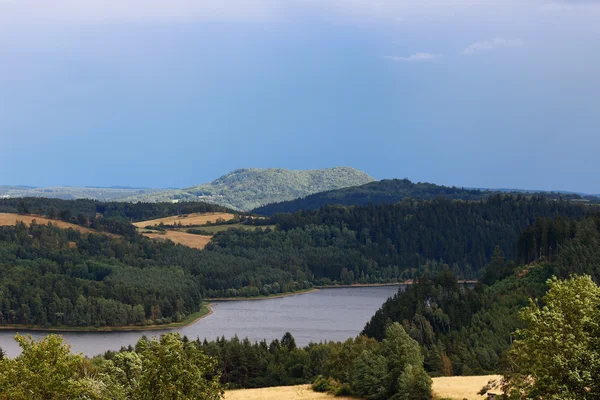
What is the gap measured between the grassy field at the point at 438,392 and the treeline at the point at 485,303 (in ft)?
56.1

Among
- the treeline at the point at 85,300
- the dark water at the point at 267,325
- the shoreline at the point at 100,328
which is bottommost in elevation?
the shoreline at the point at 100,328

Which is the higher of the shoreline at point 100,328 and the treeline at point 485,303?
the treeline at point 485,303

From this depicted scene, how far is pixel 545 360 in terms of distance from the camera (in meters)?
37.1

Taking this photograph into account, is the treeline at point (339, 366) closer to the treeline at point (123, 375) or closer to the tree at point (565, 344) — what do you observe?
the treeline at point (123, 375)

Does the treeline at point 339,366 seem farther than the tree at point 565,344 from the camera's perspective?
Yes

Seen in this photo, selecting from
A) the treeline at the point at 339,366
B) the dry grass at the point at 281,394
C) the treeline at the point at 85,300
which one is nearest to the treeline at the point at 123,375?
the treeline at the point at 339,366

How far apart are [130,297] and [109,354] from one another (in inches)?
3536

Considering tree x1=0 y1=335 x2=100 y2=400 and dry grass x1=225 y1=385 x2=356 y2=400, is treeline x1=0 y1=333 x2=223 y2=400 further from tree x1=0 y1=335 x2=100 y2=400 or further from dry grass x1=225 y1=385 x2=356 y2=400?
dry grass x1=225 y1=385 x2=356 y2=400

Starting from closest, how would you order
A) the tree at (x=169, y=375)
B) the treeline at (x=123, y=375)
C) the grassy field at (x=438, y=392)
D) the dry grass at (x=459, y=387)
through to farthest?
1. the tree at (x=169, y=375)
2. the treeline at (x=123, y=375)
3. the dry grass at (x=459, y=387)
4. the grassy field at (x=438, y=392)

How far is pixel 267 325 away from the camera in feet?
520

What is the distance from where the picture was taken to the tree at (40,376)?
137 ft

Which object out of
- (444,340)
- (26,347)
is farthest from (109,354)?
(26,347)

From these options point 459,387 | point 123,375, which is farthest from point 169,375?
point 459,387

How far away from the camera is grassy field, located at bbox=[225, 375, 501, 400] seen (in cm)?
6150
